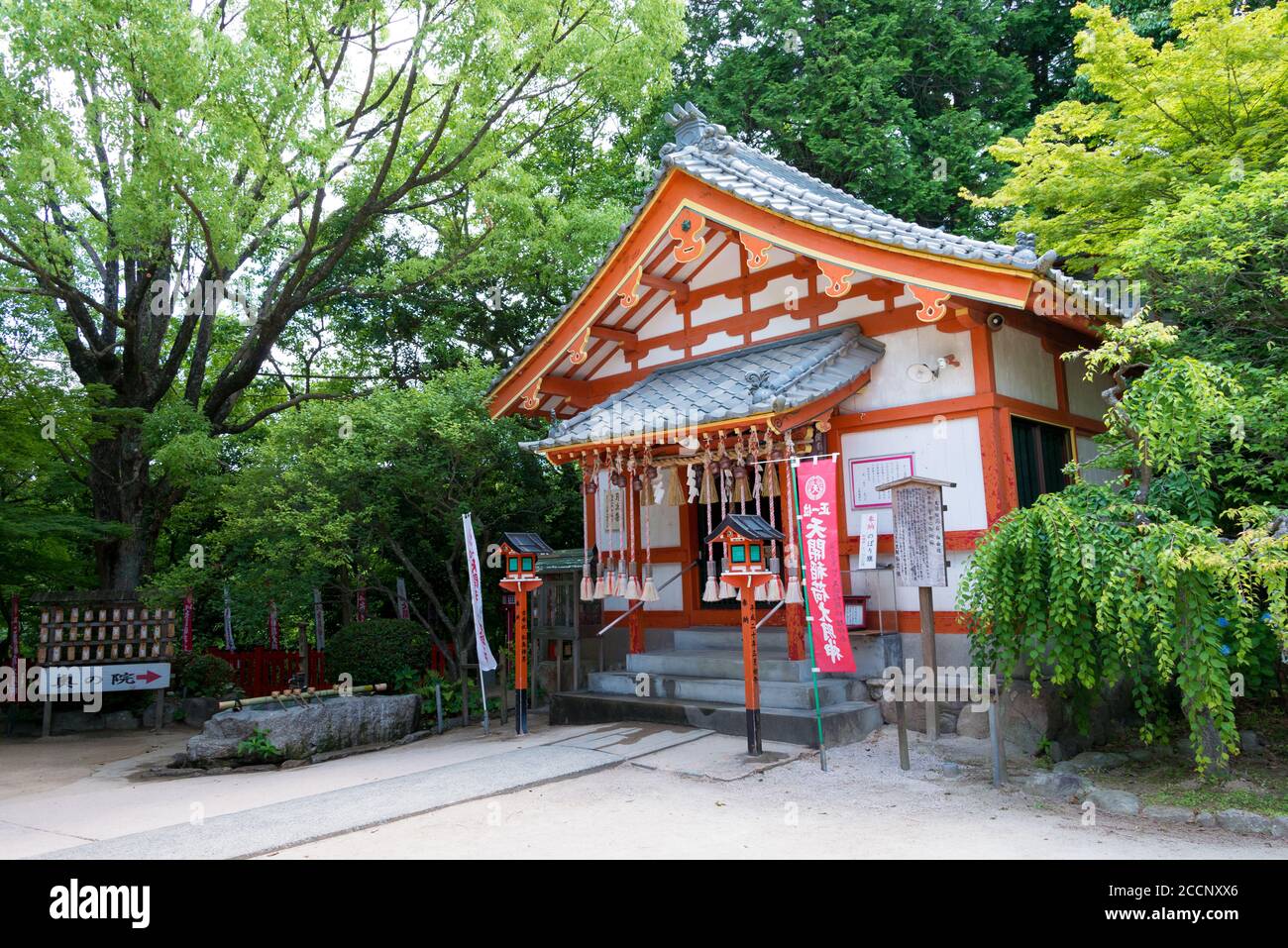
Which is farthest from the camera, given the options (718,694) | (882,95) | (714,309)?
(882,95)

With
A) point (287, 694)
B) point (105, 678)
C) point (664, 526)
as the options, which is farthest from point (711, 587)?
point (105, 678)

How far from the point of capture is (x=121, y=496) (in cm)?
1545

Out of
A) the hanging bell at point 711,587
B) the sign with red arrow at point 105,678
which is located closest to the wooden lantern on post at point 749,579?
the hanging bell at point 711,587

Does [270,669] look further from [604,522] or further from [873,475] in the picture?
[873,475]

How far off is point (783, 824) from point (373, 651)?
25.4 feet

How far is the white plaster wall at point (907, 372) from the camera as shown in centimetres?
943

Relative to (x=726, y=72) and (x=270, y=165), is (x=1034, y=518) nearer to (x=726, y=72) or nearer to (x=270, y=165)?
(x=270, y=165)

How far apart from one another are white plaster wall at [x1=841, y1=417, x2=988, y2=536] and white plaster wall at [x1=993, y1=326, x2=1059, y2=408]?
725 mm

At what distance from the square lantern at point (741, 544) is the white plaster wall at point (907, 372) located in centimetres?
276

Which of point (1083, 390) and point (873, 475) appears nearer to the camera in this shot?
point (873, 475)

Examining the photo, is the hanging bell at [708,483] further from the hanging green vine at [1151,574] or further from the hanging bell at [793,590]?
the hanging green vine at [1151,574]

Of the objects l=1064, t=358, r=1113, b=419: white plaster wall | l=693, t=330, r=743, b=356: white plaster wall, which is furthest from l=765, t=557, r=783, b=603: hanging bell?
l=1064, t=358, r=1113, b=419: white plaster wall

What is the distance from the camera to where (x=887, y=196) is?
18859mm

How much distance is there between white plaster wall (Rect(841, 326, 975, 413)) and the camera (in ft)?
30.9
